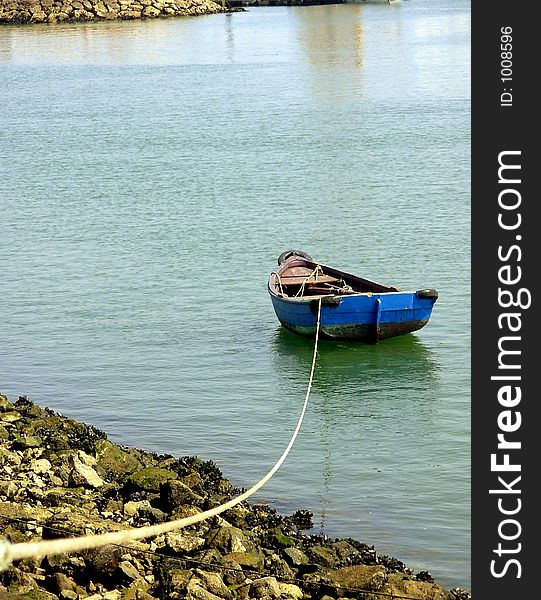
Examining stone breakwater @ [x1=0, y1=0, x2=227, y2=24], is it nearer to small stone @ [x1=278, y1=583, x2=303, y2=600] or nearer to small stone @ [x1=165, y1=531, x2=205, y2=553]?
small stone @ [x1=165, y1=531, x2=205, y2=553]

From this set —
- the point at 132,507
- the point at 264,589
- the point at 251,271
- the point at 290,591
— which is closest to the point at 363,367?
the point at 251,271

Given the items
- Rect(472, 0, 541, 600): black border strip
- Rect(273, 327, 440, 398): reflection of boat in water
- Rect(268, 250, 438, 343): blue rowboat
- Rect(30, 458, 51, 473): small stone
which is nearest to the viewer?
Rect(472, 0, 541, 600): black border strip

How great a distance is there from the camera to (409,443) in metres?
15.5

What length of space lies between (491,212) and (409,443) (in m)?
5.96

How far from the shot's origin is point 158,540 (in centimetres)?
1048

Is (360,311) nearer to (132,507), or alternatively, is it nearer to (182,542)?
(132,507)

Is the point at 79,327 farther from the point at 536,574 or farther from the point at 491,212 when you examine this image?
the point at 536,574

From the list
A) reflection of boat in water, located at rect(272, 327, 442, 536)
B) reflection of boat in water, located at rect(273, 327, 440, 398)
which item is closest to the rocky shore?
reflection of boat in water, located at rect(272, 327, 442, 536)

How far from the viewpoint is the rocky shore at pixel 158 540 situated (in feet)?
31.8

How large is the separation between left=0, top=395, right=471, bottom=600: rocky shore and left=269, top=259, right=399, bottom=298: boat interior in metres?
6.31

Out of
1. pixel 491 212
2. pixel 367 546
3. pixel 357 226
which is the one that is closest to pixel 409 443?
pixel 367 546

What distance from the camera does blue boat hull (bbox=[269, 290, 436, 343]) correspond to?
18.8 metres

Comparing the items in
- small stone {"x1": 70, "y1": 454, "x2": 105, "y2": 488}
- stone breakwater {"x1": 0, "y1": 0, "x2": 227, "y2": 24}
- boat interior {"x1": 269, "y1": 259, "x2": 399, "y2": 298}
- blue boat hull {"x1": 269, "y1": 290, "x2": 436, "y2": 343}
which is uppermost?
stone breakwater {"x1": 0, "y1": 0, "x2": 227, "y2": 24}

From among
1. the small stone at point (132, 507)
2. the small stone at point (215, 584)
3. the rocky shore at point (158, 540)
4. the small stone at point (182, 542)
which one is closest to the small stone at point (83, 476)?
the rocky shore at point (158, 540)
